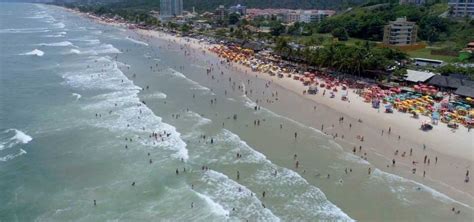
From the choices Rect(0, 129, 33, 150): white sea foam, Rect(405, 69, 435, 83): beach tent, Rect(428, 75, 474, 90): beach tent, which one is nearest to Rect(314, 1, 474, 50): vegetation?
Rect(405, 69, 435, 83): beach tent

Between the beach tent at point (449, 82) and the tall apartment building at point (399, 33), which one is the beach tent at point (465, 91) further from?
the tall apartment building at point (399, 33)

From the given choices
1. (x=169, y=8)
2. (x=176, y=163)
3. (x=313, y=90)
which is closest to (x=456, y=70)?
(x=313, y=90)

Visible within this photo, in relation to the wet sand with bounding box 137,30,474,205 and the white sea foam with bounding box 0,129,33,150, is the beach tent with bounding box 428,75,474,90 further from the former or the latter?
the white sea foam with bounding box 0,129,33,150

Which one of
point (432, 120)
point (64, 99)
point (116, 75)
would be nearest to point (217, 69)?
point (116, 75)

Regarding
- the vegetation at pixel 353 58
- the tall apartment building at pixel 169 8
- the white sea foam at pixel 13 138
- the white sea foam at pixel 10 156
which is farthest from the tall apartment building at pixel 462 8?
the tall apartment building at pixel 169 8

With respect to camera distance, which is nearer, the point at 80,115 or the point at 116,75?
the point at 80,115

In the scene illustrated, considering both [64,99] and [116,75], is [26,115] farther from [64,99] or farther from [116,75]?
[116,75]
